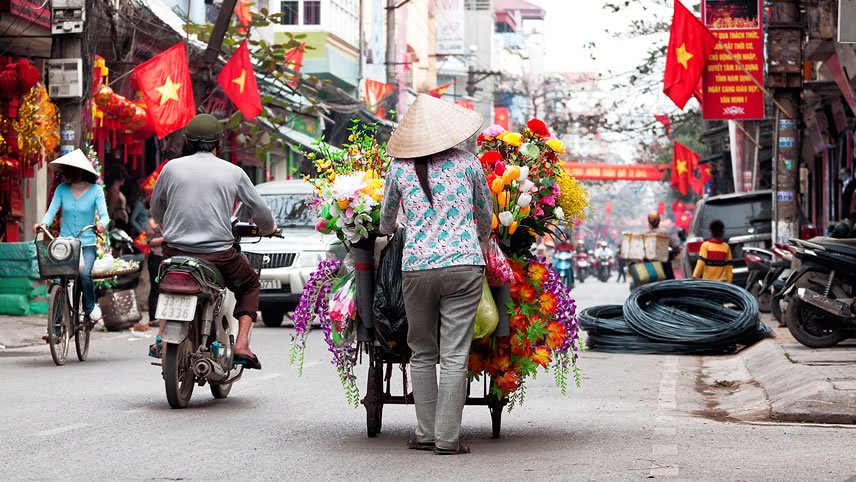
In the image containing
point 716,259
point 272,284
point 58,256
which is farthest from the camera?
point 716,259

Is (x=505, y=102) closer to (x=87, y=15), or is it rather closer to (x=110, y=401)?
(x=87, y=15)

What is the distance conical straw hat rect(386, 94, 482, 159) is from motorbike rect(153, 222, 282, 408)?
2027 millimetres

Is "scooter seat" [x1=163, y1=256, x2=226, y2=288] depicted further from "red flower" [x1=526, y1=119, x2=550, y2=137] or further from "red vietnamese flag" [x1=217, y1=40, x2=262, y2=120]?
"red vietnamese flag" [x1=217, y1=40, x2=262, y2=120]

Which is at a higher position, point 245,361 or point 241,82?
point 241,82

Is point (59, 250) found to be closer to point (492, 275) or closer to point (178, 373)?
point (178, 373)

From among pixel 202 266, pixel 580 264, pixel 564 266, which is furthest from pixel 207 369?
pixel 580 264

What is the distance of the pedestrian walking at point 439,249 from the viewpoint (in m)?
6.70

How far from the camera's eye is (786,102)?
17.5m

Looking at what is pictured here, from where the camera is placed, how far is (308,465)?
Answer: 642 cm

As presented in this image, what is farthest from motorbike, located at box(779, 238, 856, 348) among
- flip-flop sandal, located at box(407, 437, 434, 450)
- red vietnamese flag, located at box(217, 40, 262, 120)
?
red vietnamese flag, located at box(217, 40, 262, 120)

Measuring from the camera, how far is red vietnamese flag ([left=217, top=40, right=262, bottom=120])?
20844 mm

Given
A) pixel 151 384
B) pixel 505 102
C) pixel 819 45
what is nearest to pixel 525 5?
pixel 505 102

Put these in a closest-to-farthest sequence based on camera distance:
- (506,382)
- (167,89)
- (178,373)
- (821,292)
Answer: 1. (506,382)
2. (178,373)
3. (821,292)
4. (167,89)

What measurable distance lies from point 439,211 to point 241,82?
14.7 m
